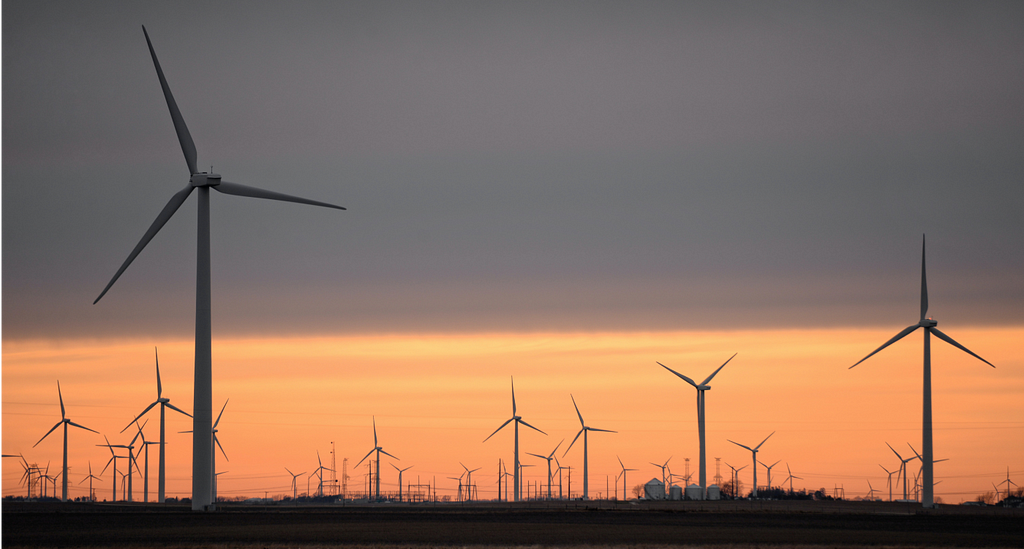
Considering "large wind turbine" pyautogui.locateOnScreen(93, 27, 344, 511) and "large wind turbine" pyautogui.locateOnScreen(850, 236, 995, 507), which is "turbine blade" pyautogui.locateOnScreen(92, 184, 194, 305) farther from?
"large wind turbine" pyautogui.locateOnScreen(850, 236, 995, 507)

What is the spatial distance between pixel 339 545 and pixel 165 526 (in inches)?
829

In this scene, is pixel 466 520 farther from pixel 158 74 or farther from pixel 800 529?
pixel 158 74

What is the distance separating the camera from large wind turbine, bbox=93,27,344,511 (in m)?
94.9

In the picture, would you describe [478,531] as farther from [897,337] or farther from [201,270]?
[897,337]

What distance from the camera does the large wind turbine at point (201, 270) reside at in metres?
94.9

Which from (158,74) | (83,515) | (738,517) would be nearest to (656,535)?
(738,517)

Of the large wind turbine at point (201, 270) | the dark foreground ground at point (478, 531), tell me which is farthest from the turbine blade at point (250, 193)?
the dark foreground ground at point (478, 531)

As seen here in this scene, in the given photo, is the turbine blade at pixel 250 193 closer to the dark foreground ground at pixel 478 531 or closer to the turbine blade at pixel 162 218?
the turbine blade at pixel 162 218

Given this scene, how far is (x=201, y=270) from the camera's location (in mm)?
98625

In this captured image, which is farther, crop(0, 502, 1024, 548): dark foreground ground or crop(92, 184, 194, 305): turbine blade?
crop(92, 184, 194, 305): turbine blade

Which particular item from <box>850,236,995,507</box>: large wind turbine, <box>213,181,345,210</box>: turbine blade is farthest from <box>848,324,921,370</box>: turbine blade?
<box>213,181,345,210</box>: turbine blade

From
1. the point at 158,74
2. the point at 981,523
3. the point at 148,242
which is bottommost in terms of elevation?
the point at 981,523

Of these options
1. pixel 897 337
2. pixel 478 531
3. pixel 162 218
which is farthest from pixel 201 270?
pixel 897 337

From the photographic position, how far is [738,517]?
107 m
